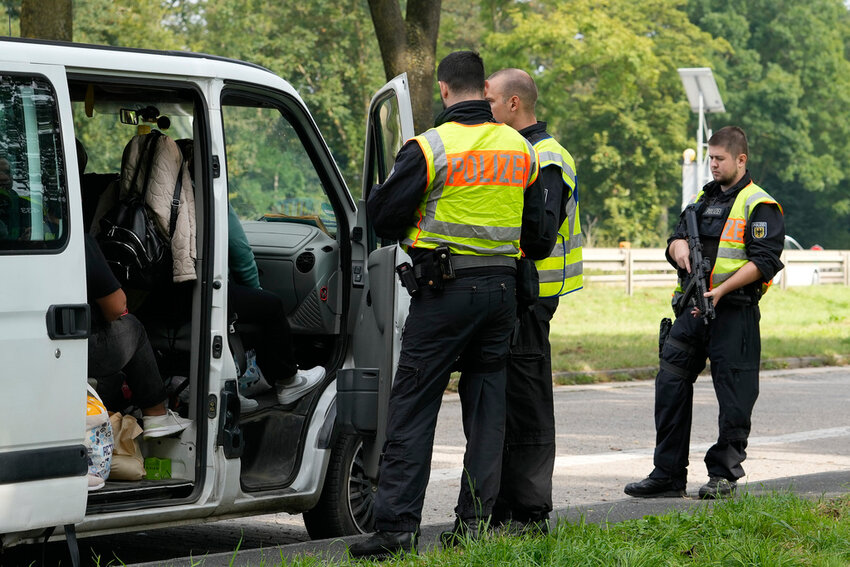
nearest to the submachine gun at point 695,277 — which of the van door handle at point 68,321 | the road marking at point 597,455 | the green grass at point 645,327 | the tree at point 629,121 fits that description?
the road marking at point 597,455

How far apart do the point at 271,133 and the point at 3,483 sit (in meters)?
2.31

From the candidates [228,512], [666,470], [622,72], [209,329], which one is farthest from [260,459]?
[622,72]

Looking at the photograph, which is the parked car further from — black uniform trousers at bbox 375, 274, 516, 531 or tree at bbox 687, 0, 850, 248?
black uniform trousers at bbox 375, 274, 516, 531

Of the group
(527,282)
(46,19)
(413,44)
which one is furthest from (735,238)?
(413,44)

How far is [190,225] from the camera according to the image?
502cm

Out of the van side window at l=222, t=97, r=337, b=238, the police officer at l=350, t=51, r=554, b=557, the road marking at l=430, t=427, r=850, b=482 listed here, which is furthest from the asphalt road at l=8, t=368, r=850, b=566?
the van side window at l=222, t=97, r=337, b=238

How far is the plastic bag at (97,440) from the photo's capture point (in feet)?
14.9

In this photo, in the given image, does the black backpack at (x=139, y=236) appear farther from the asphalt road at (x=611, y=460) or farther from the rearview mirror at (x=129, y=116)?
the asphalt road at (x=611, y=460)

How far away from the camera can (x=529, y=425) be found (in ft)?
16.7

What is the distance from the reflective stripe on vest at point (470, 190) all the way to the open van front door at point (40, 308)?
126 cm

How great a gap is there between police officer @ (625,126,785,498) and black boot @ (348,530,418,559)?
239 cm

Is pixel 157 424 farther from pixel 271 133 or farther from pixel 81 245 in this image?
pixel 271 133

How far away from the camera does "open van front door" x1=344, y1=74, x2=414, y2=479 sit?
5.12 m

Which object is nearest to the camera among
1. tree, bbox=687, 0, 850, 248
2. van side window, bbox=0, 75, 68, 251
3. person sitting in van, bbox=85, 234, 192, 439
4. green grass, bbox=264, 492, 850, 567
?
van side window, bbox=0, 75, 68, 251
